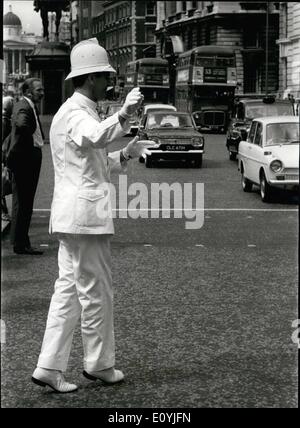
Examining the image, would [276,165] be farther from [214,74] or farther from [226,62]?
[214,74]

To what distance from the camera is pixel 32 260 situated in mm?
8867

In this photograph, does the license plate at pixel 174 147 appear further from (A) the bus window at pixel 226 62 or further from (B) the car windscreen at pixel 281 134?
(A) the bus window at pixel 226 62

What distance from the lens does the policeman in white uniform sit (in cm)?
445

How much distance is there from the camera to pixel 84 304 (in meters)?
4.60

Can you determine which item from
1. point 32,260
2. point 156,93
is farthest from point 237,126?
point 32,260

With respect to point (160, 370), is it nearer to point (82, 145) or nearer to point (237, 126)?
point (82, 145)

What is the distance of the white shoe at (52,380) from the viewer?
461 centimetres

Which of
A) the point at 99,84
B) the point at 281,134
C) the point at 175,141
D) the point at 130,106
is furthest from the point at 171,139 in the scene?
the point at 130,106

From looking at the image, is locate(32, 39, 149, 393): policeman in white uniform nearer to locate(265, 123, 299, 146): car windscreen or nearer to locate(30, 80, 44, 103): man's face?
locate(30, 80, 44, 103): man's face

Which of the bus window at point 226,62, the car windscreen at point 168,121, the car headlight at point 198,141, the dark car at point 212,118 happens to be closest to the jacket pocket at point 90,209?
the car headlight at point 198,141

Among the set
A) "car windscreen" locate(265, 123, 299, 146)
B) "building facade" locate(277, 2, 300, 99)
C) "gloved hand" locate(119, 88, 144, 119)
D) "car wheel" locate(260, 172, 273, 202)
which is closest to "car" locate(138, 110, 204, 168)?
"building facade" locate(277, 2, 300, 99)

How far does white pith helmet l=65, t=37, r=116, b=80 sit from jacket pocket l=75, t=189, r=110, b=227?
594 millimetres

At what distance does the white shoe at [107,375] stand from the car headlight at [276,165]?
9.48 metres
